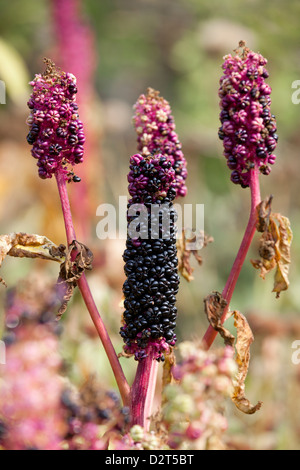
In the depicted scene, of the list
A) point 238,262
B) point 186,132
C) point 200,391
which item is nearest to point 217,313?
point 238,262

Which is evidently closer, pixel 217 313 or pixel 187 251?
pixel 217 313

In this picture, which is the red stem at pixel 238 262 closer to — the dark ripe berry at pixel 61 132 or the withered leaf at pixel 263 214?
the withered leaf at pixel 263 214

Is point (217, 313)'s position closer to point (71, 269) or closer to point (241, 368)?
point (241, 368)

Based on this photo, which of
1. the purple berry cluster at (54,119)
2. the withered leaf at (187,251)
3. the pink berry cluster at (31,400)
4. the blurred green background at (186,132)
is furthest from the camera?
the blurred green background at (186,132)

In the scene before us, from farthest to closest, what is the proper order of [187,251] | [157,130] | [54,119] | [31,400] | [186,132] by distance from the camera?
[186,132] < [187,251] < [157,130] < [54,119] < [31,400]

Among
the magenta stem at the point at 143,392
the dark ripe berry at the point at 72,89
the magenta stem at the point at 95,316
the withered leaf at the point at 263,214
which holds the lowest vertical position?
the magenta stem at the point at 143,392

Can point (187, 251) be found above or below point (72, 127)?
below

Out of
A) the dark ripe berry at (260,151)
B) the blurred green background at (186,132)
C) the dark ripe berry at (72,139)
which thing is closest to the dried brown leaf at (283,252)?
the dark ripe berry at (260,151)
